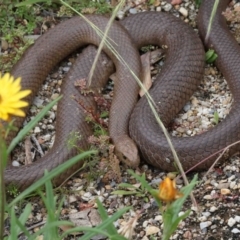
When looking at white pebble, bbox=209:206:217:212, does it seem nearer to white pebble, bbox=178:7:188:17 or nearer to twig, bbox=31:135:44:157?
twig, bbox=31:135:44:157

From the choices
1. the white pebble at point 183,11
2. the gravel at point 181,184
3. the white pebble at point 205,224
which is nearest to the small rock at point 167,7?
the white pebble at point 183,11

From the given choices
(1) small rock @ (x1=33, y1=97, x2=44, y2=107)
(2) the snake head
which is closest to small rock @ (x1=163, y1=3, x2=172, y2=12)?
(1) small rock @ (x1=33, y1=97, x2=44, y2=107)

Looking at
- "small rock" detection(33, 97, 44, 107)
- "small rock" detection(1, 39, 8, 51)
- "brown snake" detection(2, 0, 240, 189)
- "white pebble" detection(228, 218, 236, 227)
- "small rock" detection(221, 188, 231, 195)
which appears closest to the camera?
"white pebble" detection(228, 218, 236, 227)

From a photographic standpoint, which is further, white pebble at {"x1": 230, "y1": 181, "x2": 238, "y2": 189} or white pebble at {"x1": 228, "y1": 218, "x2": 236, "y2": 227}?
white pebble at {"x1": 230, "y1": 181, "x2": 238, "y2": 189}

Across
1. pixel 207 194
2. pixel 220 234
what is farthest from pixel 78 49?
pixel 220 234

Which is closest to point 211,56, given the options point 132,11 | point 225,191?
point 132,11

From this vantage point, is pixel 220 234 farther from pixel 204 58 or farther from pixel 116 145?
pixel 204 58

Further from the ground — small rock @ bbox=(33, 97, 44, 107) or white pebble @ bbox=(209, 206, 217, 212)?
small rock @ bbox=(33, 97, 44, 107)

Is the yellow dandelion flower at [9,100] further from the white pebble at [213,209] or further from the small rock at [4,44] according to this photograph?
the small rock at [4,44]

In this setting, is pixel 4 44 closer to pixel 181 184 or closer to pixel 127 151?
pixel 127 151
